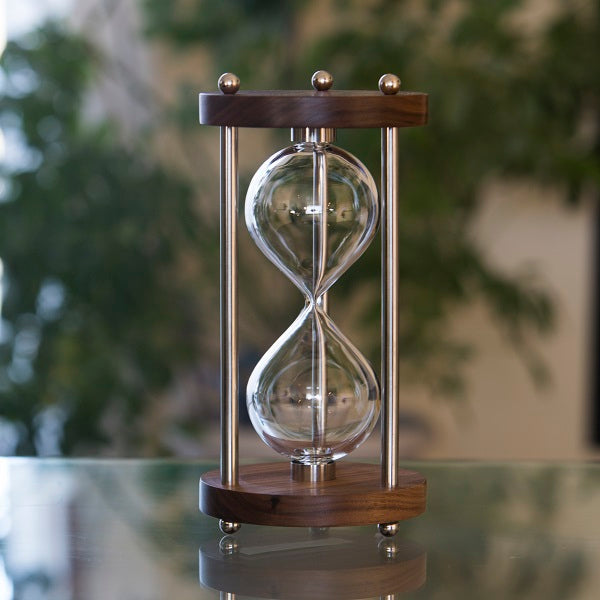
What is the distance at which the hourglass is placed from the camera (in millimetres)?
797

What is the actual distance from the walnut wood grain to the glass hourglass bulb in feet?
0.12

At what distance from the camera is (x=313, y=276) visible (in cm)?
83

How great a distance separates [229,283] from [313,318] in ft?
0.21

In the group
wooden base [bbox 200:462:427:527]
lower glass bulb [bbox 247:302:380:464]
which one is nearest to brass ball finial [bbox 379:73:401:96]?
lower glass bulb [bbox 247:302:380:464]

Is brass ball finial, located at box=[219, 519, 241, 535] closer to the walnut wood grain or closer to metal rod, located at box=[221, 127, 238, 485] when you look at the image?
metal rod, located at box=[221, 127, 238, 485]

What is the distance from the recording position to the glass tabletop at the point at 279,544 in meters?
0.70

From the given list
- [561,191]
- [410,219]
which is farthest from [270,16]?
[561,191]

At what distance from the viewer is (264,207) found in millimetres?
819

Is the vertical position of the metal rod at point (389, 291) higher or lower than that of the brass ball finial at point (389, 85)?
lower

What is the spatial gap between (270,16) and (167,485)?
1.72m

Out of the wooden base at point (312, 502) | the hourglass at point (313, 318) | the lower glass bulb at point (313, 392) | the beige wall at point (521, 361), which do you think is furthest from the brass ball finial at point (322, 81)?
the beige wall at point (521, 361)

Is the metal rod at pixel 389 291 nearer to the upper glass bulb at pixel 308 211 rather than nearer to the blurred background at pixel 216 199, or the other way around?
the upper glass bulb at pixel 308 211

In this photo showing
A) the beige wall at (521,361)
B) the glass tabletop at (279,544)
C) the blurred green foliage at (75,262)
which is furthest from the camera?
the beige wall at (521,361)

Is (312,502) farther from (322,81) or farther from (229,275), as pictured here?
(322,81)
